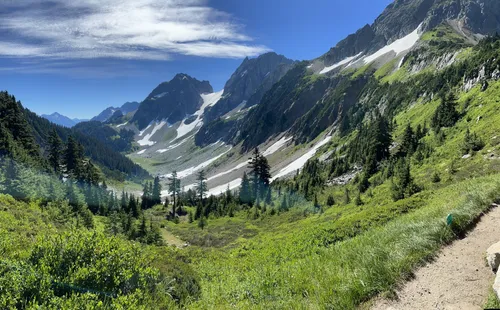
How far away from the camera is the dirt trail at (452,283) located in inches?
225

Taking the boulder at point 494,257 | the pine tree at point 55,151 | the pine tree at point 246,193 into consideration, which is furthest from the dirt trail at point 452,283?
the pine tree at point 55,151

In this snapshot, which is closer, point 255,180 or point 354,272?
point 354,272

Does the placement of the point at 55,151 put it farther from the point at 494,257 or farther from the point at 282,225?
the point at 494,257

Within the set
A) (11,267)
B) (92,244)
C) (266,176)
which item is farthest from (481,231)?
(266,176)

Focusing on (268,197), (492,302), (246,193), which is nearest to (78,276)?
(492,302)

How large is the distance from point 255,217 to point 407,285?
2030 inches

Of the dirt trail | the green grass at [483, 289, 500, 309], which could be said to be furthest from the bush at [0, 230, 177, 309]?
the green grass at [483, 289, 500, 309]

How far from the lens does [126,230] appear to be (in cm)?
4212

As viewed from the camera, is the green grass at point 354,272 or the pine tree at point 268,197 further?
the pine tree at point 268,197

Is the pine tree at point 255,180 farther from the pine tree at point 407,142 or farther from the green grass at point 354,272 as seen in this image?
the green grass at point 354,272

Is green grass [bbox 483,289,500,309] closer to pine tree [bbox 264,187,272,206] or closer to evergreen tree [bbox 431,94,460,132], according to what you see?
evergreen tree [bbox 431,94,460,132]

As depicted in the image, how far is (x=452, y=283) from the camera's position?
20.2ft

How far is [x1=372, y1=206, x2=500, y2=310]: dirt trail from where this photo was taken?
570 cm

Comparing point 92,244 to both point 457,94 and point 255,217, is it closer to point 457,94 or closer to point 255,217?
point 255,217
